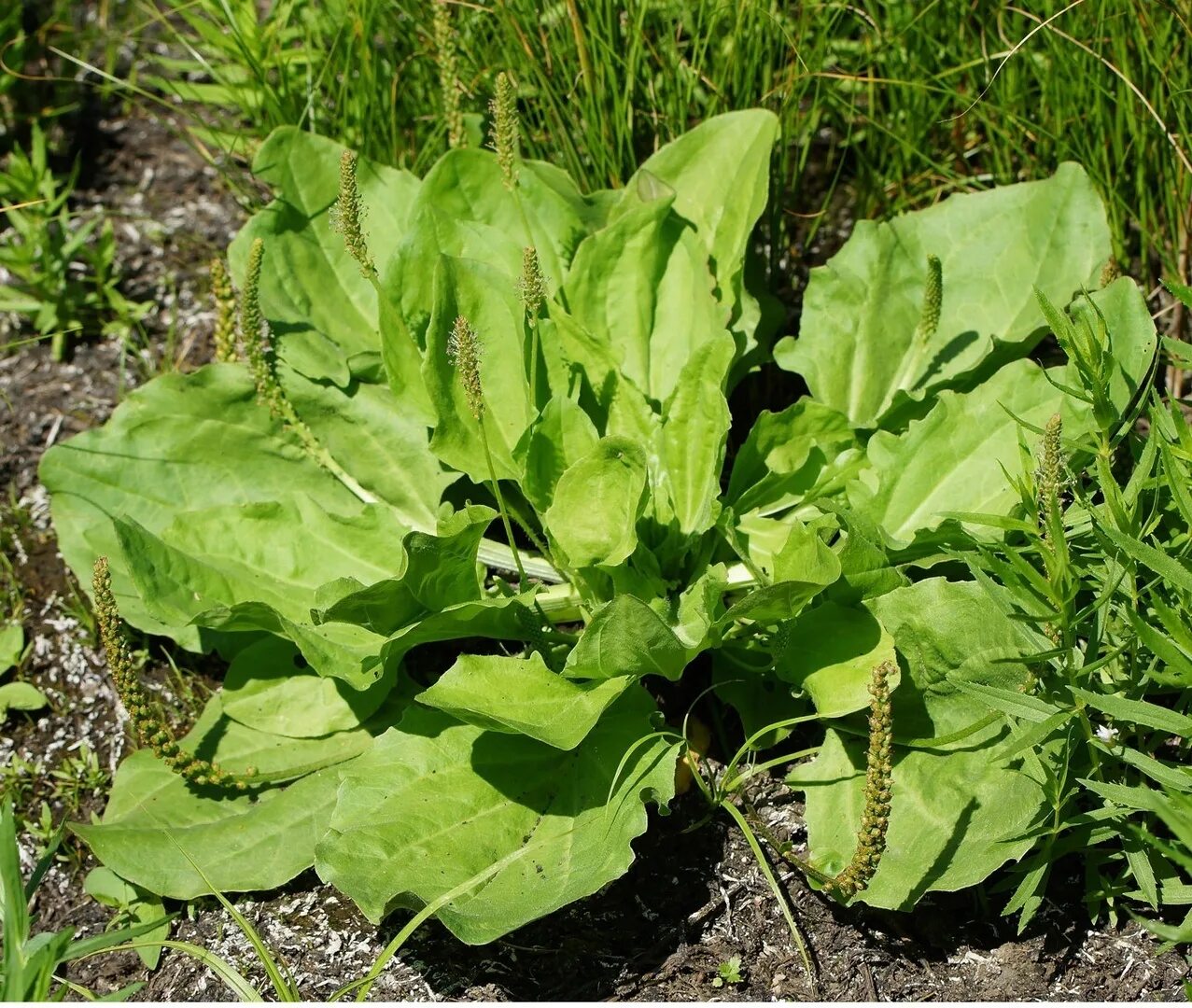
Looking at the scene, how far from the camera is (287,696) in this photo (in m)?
2.70

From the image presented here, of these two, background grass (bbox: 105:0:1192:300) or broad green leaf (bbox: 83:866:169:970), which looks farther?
background grass (bbox: 105:0:1192:300)

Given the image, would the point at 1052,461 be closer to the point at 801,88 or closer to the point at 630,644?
the point at 630,644

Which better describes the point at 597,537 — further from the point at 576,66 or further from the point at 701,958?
the point at 576,66

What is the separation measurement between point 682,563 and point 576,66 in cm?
123

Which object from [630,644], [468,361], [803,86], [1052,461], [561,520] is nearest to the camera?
[1052,461]

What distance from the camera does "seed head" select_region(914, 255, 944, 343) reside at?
2586mm

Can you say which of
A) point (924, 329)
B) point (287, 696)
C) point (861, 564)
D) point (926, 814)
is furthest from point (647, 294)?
point (926, 814)

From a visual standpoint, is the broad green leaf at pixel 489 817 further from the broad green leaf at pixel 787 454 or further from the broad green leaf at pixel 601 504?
the broad green leaf at pixel 787 454

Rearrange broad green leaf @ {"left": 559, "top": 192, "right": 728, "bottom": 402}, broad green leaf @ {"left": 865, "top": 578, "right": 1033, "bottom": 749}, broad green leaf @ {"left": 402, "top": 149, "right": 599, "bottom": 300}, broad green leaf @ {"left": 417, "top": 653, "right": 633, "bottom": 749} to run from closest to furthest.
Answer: broad green leaf @ {"left": 417, "top": 653, "right": 633, "bottom": 749}
broad green leaf @ {"left": 865, "top": 578, "right": 1033, "bottom": 749}
broad green leaf @ {"left": 559, "top": 192, "right": 728, "bottom": 402}
broad green leaf @ {"left": 402, "top": 149, "right": 599, "bottom": 300}

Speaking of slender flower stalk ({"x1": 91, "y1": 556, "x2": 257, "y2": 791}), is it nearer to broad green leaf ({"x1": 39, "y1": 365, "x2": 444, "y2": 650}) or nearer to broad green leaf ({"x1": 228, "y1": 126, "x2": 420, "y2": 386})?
broad green leaf ({"x1": 39, "y1": 365, "x2": 444, "y2": 650})

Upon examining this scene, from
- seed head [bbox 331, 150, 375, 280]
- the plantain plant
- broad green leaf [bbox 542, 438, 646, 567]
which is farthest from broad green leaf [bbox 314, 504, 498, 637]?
seed head [bbox 331, 150, 375, 280]

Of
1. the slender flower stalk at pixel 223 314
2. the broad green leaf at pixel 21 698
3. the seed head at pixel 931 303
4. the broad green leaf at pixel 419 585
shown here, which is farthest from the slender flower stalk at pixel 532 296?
the broad green leaf at pixel 21 698

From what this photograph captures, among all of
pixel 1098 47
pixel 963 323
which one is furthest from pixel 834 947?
pixel 1098 47

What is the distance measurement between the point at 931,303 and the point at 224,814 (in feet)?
5.62
